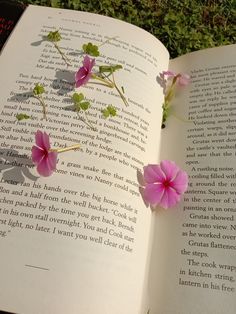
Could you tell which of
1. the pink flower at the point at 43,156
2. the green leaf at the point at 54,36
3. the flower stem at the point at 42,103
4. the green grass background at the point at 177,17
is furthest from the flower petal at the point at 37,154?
the green grass background at the point at 177,17

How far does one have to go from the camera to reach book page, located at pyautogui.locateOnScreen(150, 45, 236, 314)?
0.96 meters

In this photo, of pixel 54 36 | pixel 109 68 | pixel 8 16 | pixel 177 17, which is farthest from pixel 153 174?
pixel 177 17

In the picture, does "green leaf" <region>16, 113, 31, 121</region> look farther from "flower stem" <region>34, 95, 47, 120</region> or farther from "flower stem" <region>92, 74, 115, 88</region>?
"flower stem" <region>92, 74, 115, 88</region>

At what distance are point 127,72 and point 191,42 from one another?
388 millimetres

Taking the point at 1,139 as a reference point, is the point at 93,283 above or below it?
below

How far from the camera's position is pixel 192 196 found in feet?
3.51

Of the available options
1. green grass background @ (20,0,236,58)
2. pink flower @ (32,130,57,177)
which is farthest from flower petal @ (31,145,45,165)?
green grass background @ (20,0,236,58)

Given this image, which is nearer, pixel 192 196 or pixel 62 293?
pixel 62 293

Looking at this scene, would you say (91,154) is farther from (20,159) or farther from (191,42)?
(191,42)

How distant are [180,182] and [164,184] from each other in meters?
0.04

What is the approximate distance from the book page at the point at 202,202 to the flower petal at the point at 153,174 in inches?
2.7

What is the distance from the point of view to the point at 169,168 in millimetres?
1090

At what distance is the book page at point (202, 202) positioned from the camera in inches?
37.9

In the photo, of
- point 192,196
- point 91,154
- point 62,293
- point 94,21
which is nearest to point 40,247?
point 62,293
